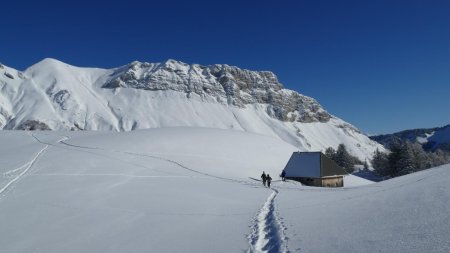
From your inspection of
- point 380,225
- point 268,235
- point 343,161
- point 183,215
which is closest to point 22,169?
point 183,215

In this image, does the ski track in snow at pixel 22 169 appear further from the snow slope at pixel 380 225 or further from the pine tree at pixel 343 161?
the pine tree at pixel 343 161

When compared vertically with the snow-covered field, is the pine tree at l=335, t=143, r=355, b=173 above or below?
above

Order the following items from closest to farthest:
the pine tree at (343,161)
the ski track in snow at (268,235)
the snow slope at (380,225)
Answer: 1. the snow slope at (380,225)
2. the ski track in snow at (268,235)
3. the pine tree at (343,161)

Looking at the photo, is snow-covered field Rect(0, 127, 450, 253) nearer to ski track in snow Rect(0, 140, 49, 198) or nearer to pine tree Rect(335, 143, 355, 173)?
ski track in snow Rect(0, 140, 49, 198)

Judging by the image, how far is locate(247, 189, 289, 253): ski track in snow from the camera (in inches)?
355

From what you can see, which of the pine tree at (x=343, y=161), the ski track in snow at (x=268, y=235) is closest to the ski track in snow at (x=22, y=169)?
the ski track in snow at (x=268, y=235)

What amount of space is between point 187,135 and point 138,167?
1705 centimetres

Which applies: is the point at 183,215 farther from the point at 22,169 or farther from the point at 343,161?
the point at 343,161

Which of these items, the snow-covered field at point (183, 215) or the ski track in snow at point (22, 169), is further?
the ski track in snow at point (22, 169)

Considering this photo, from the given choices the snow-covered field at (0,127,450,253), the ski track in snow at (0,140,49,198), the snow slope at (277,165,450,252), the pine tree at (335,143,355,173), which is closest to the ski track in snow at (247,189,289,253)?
the snow-covered field at (0,127,450,253)

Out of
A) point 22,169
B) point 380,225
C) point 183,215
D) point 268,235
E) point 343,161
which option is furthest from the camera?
point 343,161

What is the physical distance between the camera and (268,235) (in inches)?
412

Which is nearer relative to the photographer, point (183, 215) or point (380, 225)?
point (380, 225)

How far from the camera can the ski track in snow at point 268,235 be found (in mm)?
9023
